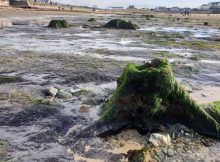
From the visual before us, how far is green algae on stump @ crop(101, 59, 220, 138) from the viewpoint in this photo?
8.83 metres

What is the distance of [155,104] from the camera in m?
8.76

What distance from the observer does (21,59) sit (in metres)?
17.8

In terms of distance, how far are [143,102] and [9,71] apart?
7475 mm

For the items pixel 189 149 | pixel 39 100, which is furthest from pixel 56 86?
pixel 189 149

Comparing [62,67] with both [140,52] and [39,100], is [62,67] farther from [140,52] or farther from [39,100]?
[140,52]

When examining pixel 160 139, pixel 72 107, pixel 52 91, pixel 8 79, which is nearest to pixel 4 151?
pixel 160 139

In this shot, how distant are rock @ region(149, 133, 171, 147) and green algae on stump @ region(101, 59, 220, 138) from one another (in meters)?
0.44

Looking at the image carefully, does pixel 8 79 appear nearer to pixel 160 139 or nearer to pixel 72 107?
pixel 72 107

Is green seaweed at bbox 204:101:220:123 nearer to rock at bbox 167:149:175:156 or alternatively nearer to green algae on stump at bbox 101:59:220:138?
green algae on stump at bbox 101:59:220:138

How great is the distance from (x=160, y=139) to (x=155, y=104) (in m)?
0.78

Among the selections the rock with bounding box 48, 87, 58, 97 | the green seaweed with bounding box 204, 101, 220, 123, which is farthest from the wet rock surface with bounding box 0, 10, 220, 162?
the green seaweed with bounding box 204, 101, 220, 123

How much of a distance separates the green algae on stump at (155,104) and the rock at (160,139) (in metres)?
0.44

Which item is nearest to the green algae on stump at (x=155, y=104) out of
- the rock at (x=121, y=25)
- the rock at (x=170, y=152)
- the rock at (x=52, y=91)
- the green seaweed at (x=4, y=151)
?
the rock at (x=170, y=152)

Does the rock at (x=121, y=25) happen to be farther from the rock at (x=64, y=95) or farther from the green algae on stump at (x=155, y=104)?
the green algae on stump at (x=155, y=104)
